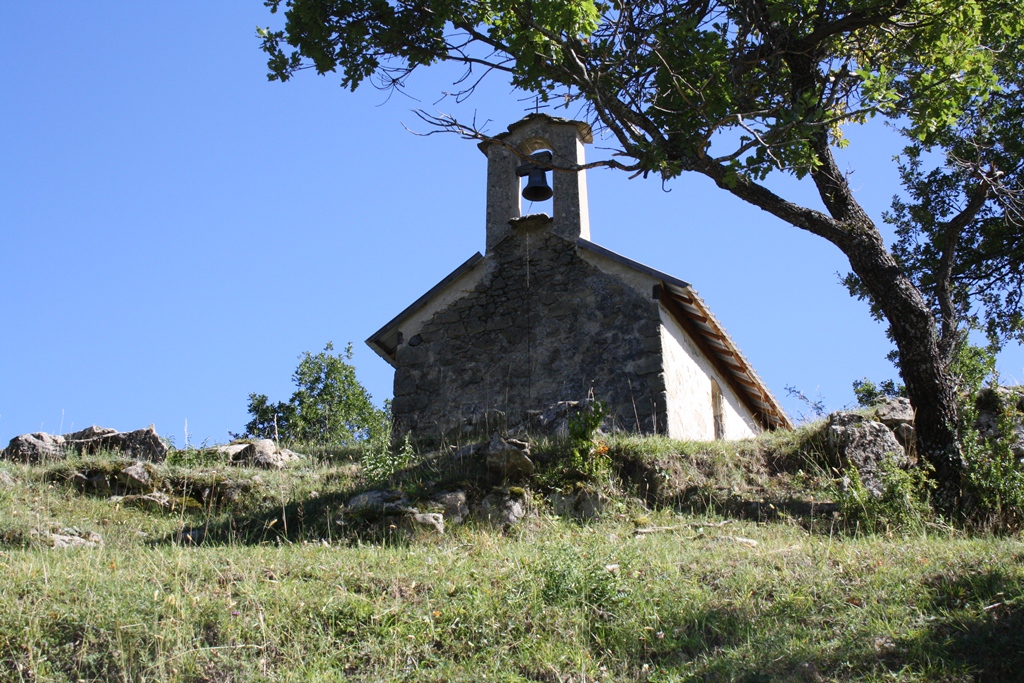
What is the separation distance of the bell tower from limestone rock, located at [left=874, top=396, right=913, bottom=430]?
4.84 meters

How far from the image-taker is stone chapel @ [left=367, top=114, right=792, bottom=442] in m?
12.9

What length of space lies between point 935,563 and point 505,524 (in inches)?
144

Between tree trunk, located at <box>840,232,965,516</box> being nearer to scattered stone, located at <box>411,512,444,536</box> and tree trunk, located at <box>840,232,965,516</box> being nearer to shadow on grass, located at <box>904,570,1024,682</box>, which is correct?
shadow on grass, located at <box>904,570,1024,682</box>

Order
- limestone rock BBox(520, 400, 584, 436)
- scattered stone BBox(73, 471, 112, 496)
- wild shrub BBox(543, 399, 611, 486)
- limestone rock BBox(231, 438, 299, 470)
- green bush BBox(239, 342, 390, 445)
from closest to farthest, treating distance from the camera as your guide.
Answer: wild shrub BBox(543, 399, 611, 486) → scattered stone BBox(73, 471, 112, 496) → limestone rock BBox(520, 400, 584, 436) → limestone rock BBox(231, 438, 299, 470) → green bush BBox(239, 342, 390, 445)

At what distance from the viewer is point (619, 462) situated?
10188 mm

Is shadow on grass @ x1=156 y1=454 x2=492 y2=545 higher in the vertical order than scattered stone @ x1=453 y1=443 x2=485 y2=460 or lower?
lower

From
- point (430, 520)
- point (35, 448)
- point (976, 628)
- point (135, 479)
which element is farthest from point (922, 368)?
point (35, 448)

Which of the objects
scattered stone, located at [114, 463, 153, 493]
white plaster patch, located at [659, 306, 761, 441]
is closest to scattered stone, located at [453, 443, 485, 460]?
white plaster patch, located at [659, 306, 761, 441]

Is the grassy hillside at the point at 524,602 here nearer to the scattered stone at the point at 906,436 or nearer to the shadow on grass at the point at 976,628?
the shadow on grass at the point at 976,628

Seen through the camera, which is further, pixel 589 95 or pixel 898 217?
pixel 898 217

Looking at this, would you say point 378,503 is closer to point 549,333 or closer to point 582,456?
point 582,456

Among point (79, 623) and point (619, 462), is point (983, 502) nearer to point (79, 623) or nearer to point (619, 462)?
point (619, 462)

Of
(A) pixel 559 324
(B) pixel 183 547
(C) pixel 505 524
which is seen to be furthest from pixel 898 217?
(B) pixel 183 547

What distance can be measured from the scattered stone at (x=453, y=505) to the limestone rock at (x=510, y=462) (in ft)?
1.67
